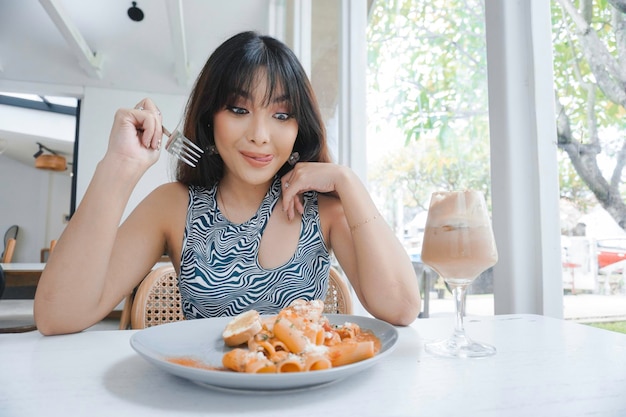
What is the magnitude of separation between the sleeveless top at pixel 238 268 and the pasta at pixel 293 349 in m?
0.41

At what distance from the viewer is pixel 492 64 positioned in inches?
39.3

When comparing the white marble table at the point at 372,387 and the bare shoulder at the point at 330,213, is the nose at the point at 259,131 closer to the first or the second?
the bare shoulder at the point at 330,213

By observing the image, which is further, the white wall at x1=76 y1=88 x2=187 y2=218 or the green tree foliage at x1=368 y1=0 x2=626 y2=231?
the white wall at x1=76 y1=88 x2=187 y2=218

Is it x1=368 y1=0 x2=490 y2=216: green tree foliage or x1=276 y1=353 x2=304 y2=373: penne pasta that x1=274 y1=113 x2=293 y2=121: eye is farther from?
x1=276 y1=353 x2=304 y2=373: penne pasta

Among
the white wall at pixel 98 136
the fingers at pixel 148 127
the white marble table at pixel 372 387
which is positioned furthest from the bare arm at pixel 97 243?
the white wall at pixel 98 136

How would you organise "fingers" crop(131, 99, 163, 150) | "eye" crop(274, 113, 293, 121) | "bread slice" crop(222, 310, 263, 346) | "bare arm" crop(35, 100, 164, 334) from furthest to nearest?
"eye" crop(274, 113, 293, 121) < "fingers" crop(131, 99, 163, 150) < "bare arm" crop(35, 100, 164, 334) < "bread slice" crop(222, 310, 263, 346)

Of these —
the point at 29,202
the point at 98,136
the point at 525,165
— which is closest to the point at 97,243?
the point at 525,165

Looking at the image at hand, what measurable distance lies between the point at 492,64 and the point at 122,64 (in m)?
5.15

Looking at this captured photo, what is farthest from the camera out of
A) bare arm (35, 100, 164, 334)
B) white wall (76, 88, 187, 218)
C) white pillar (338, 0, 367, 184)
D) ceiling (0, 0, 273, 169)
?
white wall (76, 88, 187, 218)

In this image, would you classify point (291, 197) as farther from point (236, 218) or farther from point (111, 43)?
point (111, 43)

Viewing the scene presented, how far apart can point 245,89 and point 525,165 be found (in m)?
0.66

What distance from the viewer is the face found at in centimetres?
96

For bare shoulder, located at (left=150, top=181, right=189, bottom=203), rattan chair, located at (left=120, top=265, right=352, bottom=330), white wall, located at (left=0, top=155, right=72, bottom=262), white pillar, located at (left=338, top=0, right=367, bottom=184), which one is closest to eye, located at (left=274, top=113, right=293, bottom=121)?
bare shoulder, located at (left=150, top=181, right=189, bottom=203)

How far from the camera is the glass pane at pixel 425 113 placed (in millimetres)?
1221
